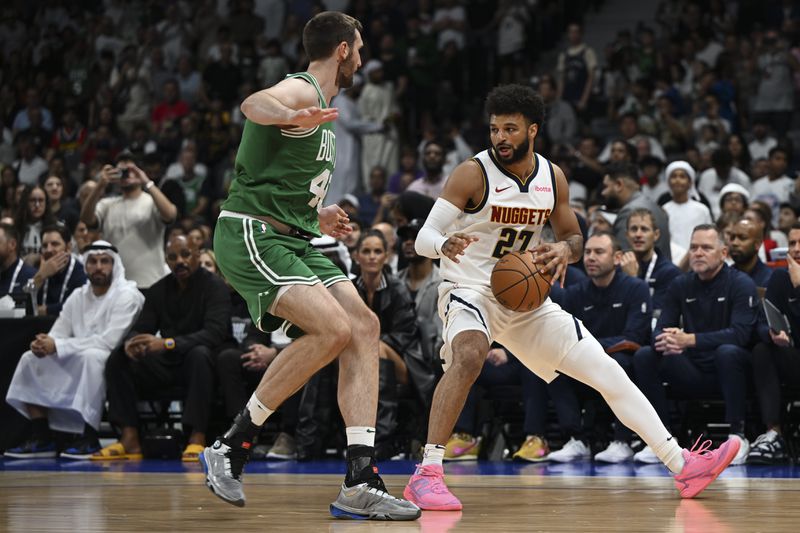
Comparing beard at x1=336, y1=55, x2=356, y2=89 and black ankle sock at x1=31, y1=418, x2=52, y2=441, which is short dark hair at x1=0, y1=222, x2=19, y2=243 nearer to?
black ankle sock at x1=31, y1=418, x2=52, y2=441

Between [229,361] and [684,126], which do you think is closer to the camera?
[229,361]

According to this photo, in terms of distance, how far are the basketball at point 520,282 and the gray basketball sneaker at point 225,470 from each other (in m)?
1.43

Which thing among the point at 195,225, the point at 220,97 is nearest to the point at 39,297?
the point at 195,225

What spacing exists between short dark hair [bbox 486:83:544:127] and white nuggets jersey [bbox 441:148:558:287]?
221 mm

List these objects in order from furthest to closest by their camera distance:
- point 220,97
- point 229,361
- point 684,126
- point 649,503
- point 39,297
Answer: point 220,97 < point 684,126 < point 39,297 < point 229,361 < point 649,503

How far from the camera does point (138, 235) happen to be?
11234 millimetres

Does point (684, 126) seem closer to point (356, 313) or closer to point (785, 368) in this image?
point (785, 368)

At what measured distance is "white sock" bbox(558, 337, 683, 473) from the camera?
20.3ft

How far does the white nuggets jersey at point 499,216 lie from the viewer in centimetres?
621

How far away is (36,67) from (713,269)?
1492 centimetres

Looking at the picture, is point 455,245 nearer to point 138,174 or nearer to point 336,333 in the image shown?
point 336,333

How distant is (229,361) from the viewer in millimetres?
9742

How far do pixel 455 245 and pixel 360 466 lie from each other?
1105 millimetres

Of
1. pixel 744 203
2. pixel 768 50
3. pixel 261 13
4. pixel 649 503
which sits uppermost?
pixel 261 13
